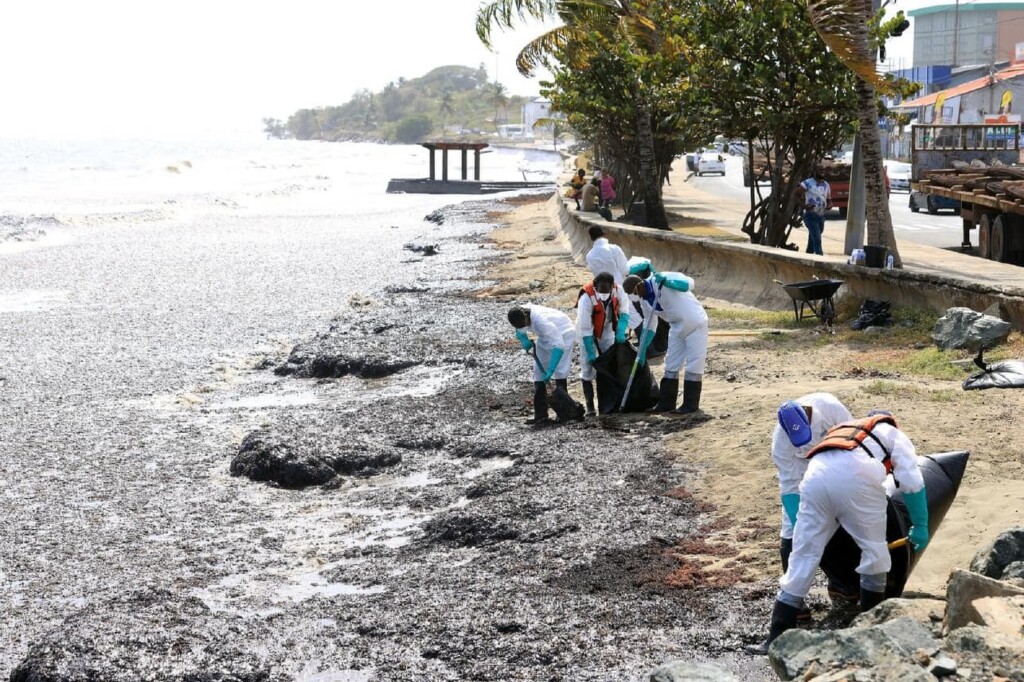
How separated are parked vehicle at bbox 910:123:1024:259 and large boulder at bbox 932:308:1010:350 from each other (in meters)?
8.30

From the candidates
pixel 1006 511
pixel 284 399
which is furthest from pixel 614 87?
pixel 1006 511

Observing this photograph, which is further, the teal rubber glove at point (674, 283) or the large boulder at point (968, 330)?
the large boulder at point (968, 330)

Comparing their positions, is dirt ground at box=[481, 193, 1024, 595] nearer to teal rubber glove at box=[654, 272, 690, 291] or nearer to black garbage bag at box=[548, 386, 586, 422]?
black garbage bag at box=[548, 386, 586, 422]

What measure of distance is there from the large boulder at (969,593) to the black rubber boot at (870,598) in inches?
20.1

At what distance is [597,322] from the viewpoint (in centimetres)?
1219

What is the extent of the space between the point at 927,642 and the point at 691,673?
1062mm

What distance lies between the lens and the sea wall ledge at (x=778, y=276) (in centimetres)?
1395

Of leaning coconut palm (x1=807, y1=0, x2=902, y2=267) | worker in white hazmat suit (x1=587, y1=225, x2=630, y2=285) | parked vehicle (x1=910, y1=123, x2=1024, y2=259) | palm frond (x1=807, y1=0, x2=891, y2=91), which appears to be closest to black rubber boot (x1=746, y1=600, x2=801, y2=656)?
worker in white hazmat suit (x1=587, y1=225, x2=630, y2=285)

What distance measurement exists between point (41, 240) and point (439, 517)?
Result: 129 feet

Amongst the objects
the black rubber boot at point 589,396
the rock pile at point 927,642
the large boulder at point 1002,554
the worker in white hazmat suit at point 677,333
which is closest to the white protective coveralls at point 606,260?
the black rubber boot at point 589,396

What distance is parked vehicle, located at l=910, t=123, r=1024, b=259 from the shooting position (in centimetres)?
2197

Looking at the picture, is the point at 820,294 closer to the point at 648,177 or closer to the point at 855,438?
the point at 855,438

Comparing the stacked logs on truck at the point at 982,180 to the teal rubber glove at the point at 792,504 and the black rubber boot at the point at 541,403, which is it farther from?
the teal rubber glove at the point at 792,504

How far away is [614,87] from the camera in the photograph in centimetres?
3431
